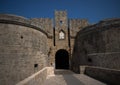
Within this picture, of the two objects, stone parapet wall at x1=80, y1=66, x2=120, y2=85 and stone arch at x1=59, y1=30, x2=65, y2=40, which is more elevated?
stone arch at x1=59, y1=30, x2=65, y2=40

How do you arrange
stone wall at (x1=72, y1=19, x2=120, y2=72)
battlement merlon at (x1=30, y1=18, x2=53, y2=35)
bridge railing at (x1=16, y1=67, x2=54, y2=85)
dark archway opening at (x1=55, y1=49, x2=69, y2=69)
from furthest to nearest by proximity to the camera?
dark archway opening at (x1=55, y1=49, x2=69, y2=69)
battlement merlon at (x1=30, y1=18, x2=53, y2=35)
stone wall at (x1=72, y1=19, x2=120, y2=72)
bridge railing at (x1=16, y1=67, x2=54, y2=85)

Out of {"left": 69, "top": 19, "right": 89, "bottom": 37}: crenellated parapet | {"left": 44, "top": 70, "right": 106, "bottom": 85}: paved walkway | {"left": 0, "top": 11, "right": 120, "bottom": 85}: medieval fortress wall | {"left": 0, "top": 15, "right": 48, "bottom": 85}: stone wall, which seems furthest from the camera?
{"left": 69, "top": 19, "right": 89, "bottom": 37}: crenellated parapet

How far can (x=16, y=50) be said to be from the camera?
11203 millimetres

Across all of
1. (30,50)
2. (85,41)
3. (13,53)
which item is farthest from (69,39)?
(13,53)

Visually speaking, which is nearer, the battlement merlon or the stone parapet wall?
the stone parapet wall

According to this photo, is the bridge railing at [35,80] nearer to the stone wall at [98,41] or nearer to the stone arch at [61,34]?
the stone wall at [98,41]

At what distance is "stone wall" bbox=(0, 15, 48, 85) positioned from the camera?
10500mm

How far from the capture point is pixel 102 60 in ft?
35.4

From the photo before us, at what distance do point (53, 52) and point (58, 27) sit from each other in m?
4.03

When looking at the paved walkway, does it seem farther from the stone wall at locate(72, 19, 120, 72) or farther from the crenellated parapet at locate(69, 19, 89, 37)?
the crenellated parapet at locate(69, 19, 89, 37)

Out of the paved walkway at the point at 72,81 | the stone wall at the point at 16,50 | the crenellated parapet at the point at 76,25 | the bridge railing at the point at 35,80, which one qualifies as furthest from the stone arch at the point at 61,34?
the bridge railing at the point at 35,80

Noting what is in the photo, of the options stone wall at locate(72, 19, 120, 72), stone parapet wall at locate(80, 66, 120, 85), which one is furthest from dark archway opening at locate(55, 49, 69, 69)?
stone parapet wall at locate(80, 66, 120, 85)

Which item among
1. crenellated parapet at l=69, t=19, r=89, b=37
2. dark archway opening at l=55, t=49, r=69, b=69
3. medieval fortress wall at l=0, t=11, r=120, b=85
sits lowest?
dark archway opening at l=55, t=49, r=69, b=69

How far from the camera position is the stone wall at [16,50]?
1050cm
